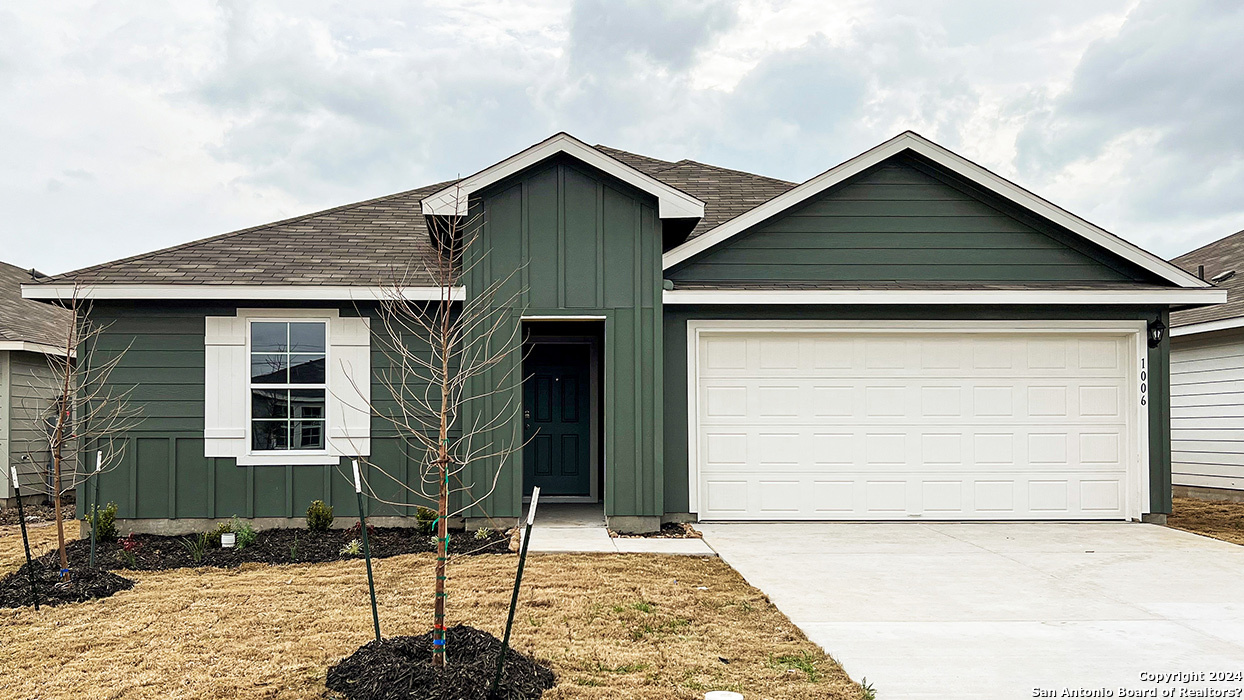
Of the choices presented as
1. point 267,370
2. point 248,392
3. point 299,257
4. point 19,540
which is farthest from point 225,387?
point 19,540

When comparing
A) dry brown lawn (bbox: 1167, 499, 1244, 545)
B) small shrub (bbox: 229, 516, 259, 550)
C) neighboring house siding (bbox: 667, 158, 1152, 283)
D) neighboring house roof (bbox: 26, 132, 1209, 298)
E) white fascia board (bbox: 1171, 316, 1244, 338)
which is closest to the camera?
small shrub (bbox: 229, 516, 259, 550)

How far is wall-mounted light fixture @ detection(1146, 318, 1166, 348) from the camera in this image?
9.38 meters

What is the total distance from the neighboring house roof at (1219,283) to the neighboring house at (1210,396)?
14 mm

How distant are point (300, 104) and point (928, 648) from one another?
17.8 metres

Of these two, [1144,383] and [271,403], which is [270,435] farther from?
[1144,383]

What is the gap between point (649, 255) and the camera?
8867mm

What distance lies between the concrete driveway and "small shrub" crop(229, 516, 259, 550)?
456 cm

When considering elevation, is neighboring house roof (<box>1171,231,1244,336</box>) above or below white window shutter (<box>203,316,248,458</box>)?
above

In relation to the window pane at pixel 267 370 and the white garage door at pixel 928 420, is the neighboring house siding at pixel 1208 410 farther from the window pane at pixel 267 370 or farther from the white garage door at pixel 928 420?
the window pane at pixel 267 370

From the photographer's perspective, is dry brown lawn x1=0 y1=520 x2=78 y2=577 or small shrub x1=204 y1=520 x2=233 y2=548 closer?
dry brown lawn x1=0 y1=520 x2=78 y2=577

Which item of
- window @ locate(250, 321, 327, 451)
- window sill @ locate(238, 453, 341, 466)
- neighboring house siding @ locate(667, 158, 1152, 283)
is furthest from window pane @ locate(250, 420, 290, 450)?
neighboring house siding @ locate(667, 158, 1152, 283)

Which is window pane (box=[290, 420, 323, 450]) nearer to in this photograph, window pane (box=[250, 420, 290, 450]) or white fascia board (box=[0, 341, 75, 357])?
window pane (box=[250, 420, 290, 450])

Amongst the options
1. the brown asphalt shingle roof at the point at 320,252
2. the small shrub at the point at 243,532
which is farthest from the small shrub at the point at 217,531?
the brown asphalt shingle roof at the point at 320,252

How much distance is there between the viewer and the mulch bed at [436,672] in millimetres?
3881
